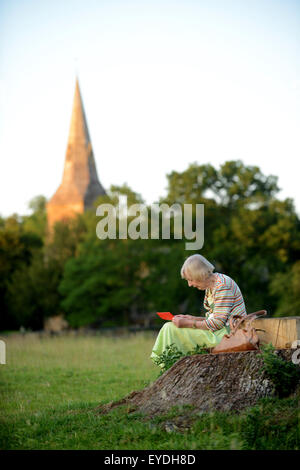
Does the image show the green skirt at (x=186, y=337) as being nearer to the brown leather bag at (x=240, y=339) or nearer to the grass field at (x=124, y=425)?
the brown leather bag at (x=240, y=339)

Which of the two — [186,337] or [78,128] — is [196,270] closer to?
[186,337]

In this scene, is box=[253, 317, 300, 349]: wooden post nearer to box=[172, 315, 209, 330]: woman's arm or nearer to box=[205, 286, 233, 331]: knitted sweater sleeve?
box=[205, 286, 233, 331]: knitted sweater sleeve

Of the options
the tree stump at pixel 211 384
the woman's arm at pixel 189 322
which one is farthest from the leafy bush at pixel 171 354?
the tree stump at pixel 211 384

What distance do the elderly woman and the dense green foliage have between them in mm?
26539

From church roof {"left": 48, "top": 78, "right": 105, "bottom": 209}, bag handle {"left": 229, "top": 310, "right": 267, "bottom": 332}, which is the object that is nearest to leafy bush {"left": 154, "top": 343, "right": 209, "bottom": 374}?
bag handle {"left": 229, "top": 310, "right": 267, "bottom": 332}

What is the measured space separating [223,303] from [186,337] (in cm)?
54

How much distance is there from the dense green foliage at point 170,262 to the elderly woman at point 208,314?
87.1 feet

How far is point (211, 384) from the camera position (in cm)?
545

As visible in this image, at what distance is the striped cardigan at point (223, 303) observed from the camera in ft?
20.1

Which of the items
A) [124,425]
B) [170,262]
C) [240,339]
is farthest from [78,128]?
[124,425]

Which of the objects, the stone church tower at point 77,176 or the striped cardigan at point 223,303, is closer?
the striped cardigan at point 223,303

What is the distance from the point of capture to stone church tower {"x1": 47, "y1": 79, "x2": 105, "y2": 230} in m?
60.4

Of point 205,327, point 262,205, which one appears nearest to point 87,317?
point 262,205

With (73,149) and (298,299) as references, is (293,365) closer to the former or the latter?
(298,299)
